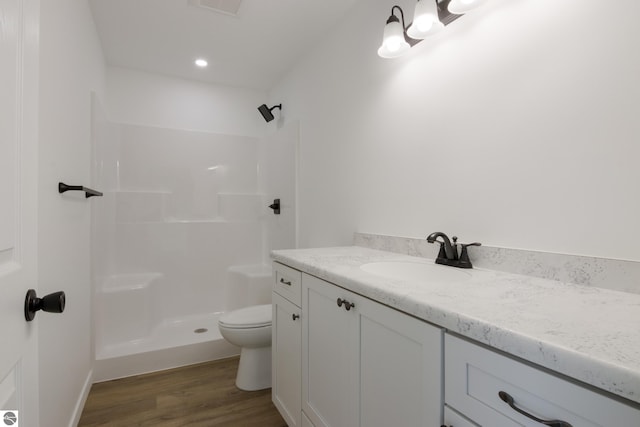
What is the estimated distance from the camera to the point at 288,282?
4.81 feet

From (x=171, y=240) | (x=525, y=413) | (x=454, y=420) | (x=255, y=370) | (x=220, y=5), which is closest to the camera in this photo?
(x=525, y=413)

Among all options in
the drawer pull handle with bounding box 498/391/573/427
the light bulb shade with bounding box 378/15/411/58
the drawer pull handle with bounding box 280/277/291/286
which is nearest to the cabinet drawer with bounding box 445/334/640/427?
the drawer pull handle with bounding box 498/391/573/427

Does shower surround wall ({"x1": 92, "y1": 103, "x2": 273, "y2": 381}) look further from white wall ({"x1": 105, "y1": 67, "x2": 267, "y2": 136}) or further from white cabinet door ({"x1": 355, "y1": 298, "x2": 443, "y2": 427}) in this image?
white cabinet door ({"x1": 355, "y1": 298, "x2": 443, "y2": 427})

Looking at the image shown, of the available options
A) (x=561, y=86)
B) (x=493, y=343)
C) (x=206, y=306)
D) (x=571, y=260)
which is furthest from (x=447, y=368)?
(x=206, y=306)

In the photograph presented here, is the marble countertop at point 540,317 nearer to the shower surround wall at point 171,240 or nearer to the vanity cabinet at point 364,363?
the vanity cabinet at point 364,363

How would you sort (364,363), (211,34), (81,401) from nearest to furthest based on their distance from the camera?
(364,363) < (81,401) < (211,34)

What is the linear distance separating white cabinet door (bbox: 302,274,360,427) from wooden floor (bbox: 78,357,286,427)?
637 millimetres

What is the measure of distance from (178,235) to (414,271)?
2399 millimetres

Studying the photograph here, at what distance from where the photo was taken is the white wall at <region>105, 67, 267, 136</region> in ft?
8.84

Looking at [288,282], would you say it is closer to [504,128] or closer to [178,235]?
[504,128]

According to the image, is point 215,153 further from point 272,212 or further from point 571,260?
point 571,260

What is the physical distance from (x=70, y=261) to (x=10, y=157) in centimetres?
119

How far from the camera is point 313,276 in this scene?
123cm

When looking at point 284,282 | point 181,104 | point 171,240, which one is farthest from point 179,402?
point 181,104
